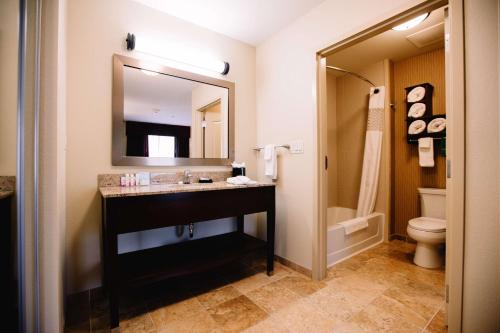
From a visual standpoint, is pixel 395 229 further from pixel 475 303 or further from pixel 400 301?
pixel 475 303

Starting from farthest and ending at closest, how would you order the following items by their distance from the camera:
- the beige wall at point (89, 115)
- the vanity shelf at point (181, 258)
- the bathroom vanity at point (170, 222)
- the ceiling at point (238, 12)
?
the ceiling at point (238, 12) < the beige wall at point (89, 115) < the vanity shelf at point (181, 258) < the bathroom vanity at point (170, 222)

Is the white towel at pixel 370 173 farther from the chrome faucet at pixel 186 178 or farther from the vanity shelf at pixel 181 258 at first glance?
the chrome faucet at pixel 186 178

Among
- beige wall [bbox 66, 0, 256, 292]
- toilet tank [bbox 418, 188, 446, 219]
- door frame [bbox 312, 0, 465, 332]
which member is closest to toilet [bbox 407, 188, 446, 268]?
toilet tank [bbox 418, 188, 446, 219]

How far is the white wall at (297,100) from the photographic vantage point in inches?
68.7

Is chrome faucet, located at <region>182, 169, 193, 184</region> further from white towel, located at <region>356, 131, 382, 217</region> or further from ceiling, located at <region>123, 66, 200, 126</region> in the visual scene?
white towel, located at <region>356, 131, 382, 217</region>

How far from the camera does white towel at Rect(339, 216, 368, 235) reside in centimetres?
230

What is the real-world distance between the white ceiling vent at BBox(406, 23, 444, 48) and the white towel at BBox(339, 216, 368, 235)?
2.10 meters

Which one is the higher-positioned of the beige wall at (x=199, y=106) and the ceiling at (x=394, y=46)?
the ceiling at (x=394, y=46)

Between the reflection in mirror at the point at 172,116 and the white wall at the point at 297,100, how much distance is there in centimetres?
53

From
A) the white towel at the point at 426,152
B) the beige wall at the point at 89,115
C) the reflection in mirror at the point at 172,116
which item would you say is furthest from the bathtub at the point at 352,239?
the beige wall at the point at 89,115

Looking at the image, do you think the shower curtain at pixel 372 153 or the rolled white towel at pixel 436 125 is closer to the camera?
the rolled white towel at pixel 436 125

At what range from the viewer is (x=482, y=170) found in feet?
3.38

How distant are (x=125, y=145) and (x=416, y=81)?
345cm

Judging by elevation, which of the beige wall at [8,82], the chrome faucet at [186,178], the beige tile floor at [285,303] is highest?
the beige wall at [8,82]
